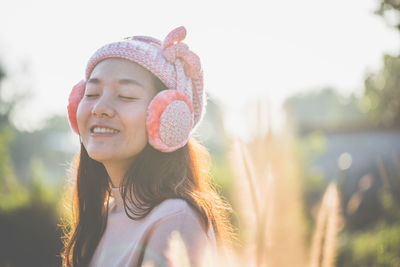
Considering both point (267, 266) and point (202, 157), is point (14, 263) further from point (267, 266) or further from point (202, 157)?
point (267, 266)

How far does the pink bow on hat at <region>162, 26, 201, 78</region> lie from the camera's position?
78.1 inches

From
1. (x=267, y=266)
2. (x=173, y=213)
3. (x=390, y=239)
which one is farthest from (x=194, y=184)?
(x=390, y=239)

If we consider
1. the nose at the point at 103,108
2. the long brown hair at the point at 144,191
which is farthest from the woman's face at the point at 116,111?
the long brown hair at the point at 144,191

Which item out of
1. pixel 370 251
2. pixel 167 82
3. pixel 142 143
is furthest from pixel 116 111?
pixel 370 251

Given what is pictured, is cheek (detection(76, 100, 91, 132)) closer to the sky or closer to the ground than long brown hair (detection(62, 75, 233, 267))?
closer to the sky

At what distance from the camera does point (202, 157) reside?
2238 millimetres

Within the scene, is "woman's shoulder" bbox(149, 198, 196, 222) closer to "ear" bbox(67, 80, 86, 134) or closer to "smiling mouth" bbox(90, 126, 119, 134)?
"smiling mouth" bbox(90, 126, 119, 134)

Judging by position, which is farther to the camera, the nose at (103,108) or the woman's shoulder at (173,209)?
the nose at (103,108)

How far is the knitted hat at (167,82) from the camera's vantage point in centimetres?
179

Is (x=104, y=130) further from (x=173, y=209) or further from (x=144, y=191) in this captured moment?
(x=173, y=209)

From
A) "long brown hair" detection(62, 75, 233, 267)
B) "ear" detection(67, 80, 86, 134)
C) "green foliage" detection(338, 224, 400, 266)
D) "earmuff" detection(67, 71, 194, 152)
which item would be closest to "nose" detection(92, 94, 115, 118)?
"earmuff" detection(67, 71, 194, 152)

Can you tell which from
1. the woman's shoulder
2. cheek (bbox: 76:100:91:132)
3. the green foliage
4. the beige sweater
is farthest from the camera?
the green foliage

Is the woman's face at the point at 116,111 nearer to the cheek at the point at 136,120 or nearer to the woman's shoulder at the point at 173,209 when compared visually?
the cheek at the point at 136,120

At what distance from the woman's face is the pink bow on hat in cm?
20
